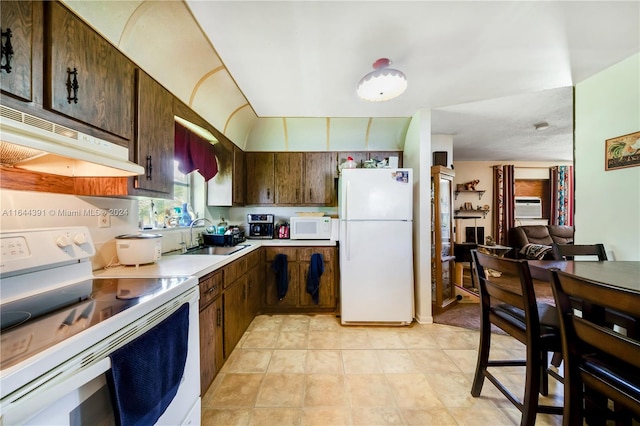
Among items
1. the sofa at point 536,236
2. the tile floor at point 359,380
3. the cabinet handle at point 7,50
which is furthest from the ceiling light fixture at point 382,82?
the sofa at point 536,236

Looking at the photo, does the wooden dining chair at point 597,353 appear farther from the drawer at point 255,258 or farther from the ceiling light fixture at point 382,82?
the drawer at point 255,258

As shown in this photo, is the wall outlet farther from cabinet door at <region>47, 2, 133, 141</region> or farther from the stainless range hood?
cabinet door at <region>47, 2, 133, 141</region>

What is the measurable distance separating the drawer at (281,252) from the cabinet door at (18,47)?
221 centimetres

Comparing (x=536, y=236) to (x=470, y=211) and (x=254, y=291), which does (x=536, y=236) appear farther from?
(x=254, y=291)

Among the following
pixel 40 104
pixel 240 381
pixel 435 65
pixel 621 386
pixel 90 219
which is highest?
pixel 435 65

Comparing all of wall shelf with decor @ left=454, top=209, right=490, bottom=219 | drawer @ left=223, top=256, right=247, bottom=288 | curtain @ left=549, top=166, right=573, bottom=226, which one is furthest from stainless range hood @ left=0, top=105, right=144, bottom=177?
curtain @ left=549, top=166, right=573, bottom=226

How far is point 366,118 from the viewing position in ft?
9.55

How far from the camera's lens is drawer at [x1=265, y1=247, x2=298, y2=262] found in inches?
112

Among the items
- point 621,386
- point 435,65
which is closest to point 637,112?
point 435,65

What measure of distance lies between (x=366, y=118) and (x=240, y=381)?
9.83ft

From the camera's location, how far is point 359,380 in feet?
5.73

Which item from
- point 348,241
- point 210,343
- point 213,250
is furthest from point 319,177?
point 210,343

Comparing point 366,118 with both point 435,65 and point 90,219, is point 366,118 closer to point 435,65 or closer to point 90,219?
point 435,65

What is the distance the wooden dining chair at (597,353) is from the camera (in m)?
0.81
